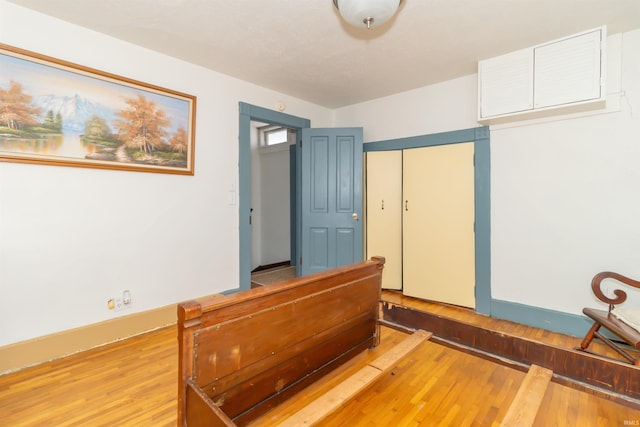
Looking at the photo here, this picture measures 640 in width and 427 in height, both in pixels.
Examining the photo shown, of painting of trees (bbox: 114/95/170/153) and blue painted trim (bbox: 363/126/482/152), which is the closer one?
painting of trees (bbox: 114/95/170/153)

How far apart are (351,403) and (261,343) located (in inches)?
31.7

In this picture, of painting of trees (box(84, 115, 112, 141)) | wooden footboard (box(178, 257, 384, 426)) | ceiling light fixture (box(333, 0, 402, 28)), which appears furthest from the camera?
painting of trees (box(84, 115, 112, 141))

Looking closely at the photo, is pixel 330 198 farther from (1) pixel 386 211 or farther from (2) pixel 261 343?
(2) pixel 261 343

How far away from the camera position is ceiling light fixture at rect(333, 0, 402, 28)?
186 centimetres

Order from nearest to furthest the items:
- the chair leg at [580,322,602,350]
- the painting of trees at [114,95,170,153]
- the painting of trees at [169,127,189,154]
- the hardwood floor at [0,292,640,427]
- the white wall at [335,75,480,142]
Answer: the hardwood floor at [0,292,640,427] < the chair leg at [580,322,602,350] < the painting of trees at [114,95,170,153] < the painting of trees at [169,127,189,154] < the white wall at [335,75,480,142]

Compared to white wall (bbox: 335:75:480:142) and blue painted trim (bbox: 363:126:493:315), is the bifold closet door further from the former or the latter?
white wall (bbox: 335:75:480:142)

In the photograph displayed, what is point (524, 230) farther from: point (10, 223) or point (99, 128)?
point (10, 223)

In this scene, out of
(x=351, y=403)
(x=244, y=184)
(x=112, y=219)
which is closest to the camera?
(x=351, y=403)

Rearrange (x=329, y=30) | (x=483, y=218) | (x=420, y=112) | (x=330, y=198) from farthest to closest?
(x=330, y=198)
(x=420, y=112)
(x=483, y=218)
(x=329, y=30)

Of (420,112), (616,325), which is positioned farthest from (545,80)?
(616,325)

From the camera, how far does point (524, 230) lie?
301 cm

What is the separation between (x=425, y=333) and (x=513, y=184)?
197 cm

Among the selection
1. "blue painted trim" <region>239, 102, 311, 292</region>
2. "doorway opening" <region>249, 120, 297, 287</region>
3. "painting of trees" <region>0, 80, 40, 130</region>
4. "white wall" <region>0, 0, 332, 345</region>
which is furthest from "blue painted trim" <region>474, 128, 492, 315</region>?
"painting of trees" <region>0, 80, 40, 130</region>

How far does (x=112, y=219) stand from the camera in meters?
2.57
